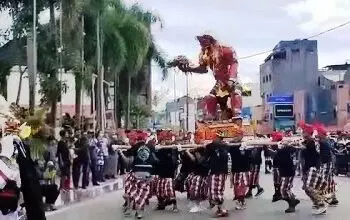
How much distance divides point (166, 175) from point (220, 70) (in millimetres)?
2738

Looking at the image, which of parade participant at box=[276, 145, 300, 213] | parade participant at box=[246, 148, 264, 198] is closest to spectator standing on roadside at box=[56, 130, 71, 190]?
parade participant at box=[246, 148, 264, 198]

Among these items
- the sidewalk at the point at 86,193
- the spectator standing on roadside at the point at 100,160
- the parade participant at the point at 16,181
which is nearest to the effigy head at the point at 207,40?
the sidewalk at the point at 86,193

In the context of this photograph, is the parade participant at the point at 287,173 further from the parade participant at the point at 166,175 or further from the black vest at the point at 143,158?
the black vest at the point at 143,158

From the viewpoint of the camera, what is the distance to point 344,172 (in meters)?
28.6

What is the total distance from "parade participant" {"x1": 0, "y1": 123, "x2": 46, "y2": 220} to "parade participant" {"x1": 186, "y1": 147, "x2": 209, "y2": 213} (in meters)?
9.38

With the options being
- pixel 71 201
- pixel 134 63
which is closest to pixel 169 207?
pixel 71 201

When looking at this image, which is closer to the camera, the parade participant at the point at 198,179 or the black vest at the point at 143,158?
the black vest at the point at 143,158

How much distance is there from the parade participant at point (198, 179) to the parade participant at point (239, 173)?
2.35ft

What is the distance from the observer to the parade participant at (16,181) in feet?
19.0

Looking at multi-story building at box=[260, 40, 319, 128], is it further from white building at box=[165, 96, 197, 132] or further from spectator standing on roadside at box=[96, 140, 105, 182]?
spectator standing on roadside at box=[96, 140, 105, 182]

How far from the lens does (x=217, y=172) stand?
48.5 feet

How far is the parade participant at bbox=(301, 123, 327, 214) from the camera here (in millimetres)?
14664

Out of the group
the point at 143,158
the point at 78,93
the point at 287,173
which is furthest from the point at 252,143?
the point at 78,93

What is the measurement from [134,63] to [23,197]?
36627 mm
